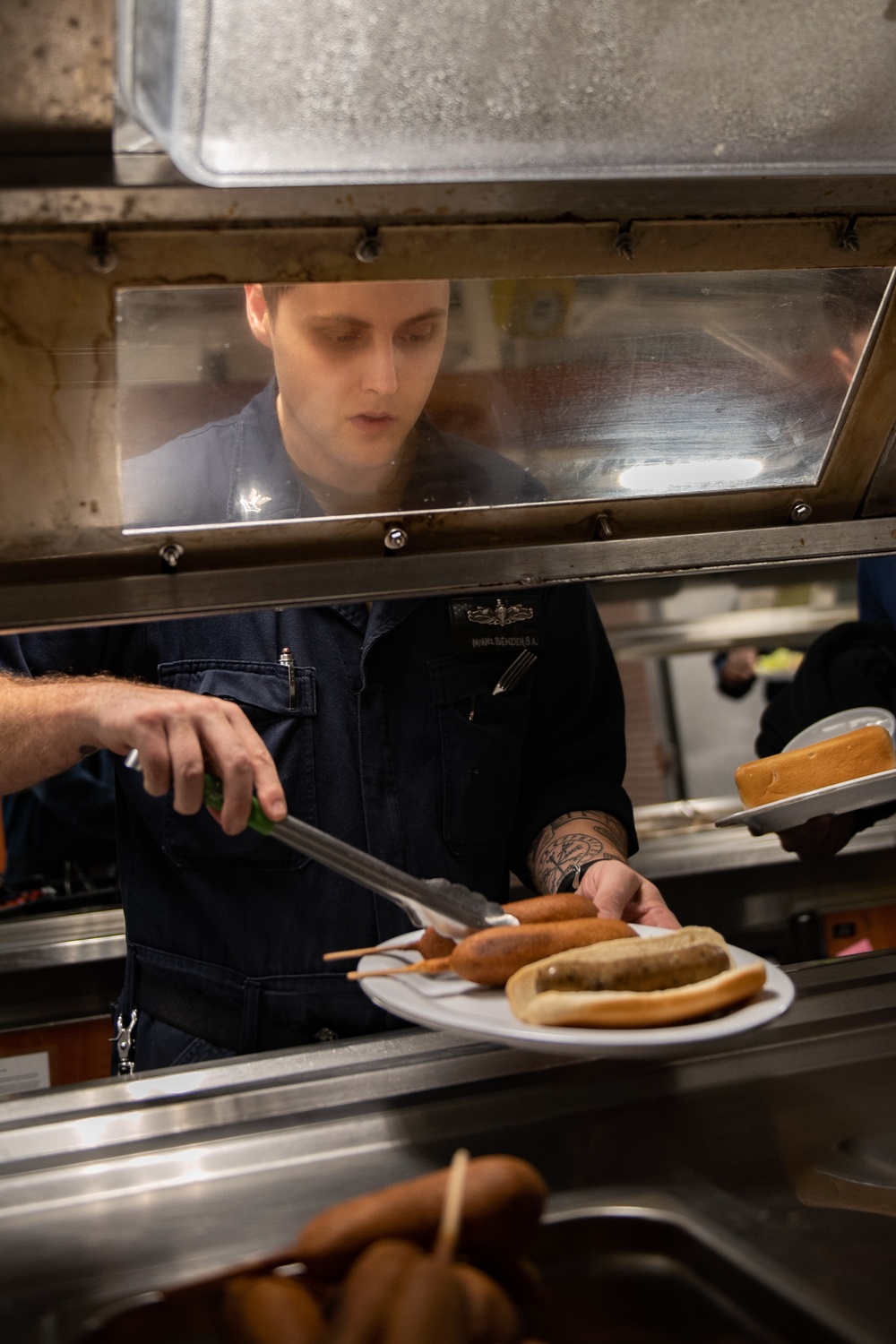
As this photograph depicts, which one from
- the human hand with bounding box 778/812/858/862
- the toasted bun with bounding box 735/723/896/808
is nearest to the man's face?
the toasted bun with bounding box 735/723/896/808

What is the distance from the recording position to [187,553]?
1.31 m

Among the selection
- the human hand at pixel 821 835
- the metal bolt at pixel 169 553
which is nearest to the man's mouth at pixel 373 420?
the metal bolt at pixel 169 553

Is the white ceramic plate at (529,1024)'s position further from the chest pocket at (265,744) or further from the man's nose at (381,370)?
the man's nose at (381,370)

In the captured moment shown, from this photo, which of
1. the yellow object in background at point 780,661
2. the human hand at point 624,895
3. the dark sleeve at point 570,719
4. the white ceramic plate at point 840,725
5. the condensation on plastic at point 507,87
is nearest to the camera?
the condensation on plastic at point 507,87

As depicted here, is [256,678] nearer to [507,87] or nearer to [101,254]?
[101,254]

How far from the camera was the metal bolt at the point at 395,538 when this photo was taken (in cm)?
136

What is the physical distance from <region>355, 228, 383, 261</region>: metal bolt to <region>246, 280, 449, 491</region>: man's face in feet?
0.13

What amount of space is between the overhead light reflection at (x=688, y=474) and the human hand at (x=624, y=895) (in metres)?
A: 0.56

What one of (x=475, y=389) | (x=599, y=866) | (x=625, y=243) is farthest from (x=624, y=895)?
(x=625, y=243)

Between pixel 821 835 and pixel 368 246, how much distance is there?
5.57 feet

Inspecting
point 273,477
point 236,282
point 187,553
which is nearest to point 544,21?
point 236,282

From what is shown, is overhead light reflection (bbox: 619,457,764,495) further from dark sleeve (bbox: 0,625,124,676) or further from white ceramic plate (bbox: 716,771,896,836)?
dark sleeve (bbox: 0,625,124,676)

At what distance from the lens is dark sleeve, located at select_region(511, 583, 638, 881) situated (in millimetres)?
2037

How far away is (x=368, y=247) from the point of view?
1165 millimetres
